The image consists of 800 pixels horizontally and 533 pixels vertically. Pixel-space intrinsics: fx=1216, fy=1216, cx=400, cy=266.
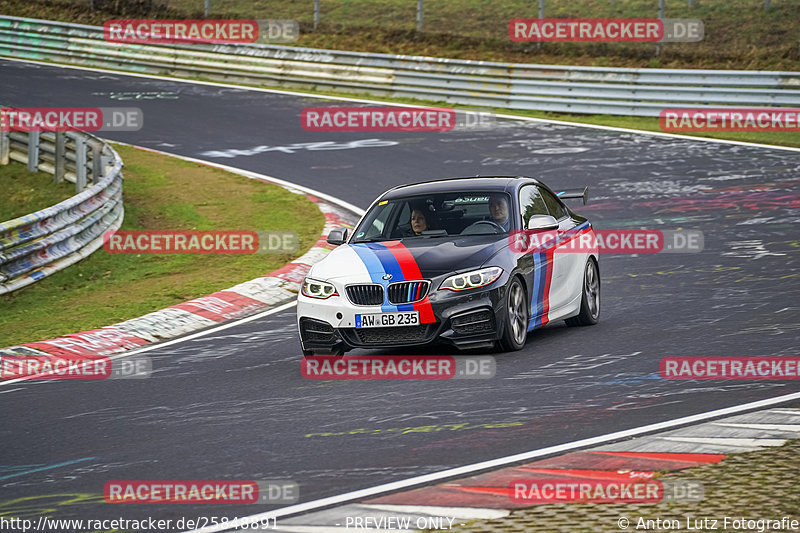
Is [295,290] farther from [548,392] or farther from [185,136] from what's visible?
[185,136]

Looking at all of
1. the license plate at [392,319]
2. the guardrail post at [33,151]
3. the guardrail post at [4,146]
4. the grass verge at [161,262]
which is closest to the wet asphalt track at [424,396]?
the license plate at [392,319]

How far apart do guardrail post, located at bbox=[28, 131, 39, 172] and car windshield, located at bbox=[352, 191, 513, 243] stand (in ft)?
41.2

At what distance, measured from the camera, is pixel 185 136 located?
27.2m

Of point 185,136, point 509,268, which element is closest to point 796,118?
point 185,136

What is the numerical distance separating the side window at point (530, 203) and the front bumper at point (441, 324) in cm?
142

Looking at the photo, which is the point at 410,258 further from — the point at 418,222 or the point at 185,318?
the point at 185,318

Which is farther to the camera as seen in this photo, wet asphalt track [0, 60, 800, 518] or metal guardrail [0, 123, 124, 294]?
metal guardrail [0, 123, 124, 294]

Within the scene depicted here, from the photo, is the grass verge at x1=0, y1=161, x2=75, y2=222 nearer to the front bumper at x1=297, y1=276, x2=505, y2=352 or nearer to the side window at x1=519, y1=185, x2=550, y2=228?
the side window at x1=519, y1=185, x2=550, y2=228

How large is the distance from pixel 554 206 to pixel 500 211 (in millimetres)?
1279

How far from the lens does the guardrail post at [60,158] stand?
2117 centimetres

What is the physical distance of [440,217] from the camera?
36.2 ft

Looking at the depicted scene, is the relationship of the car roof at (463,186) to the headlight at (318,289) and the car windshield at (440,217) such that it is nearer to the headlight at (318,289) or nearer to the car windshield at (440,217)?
the car windshield at (440,217)

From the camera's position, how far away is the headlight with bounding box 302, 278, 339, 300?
394 inches

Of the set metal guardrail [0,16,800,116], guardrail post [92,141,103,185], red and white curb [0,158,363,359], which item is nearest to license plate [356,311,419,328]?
red and white curb [0,158,363,359]
